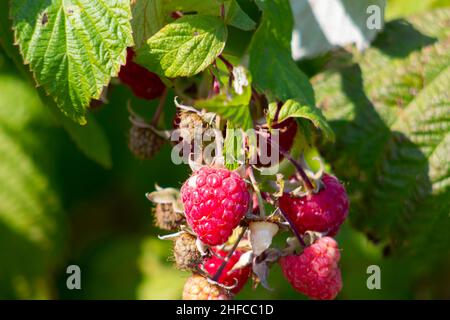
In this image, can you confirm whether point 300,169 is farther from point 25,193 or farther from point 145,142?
point 25,193

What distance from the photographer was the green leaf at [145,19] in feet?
4.22

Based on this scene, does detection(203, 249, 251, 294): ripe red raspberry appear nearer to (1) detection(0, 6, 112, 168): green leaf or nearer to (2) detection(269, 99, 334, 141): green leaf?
(2) detection(269, 99, 334, 141): green leaf

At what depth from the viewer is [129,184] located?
2.79 meters

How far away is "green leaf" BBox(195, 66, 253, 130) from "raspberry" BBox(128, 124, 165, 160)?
28 centimetres

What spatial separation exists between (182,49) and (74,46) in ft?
0.54

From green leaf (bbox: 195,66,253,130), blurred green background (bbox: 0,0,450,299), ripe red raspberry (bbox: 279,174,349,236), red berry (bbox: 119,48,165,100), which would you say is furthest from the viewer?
blurred green background (bbox: 0,0,450,299)

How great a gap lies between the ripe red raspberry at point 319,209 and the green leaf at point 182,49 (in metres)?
0.25

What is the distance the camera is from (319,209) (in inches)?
51.9

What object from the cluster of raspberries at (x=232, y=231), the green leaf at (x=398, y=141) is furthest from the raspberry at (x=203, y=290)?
the green leaf at (x=398, y=141)

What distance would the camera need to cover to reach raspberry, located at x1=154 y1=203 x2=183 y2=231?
1.36 metres

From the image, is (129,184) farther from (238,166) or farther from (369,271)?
(238,166)

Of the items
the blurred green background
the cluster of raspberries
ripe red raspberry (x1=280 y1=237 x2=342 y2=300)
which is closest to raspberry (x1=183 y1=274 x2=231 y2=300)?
the cluster of raspberries

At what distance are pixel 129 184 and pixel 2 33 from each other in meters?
1.37

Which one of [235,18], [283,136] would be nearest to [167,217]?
[283,136]
